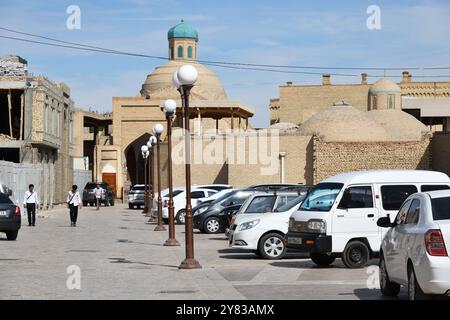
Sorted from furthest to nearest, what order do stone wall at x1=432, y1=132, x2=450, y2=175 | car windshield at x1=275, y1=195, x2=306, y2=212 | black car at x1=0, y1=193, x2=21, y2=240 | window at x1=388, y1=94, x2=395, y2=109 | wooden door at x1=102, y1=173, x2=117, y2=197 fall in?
wooden door at x1=102, y1=173, x2=117, y2=197 → window at x1=388, y1=94, x2=395, y2=109 → stone wall at x1=432, y1=132, x2=450, y2=175 → black car at x1=0, y1=193, x2=21, y2=240 → car windshield at x1=275, y1=195, x2=306, y2=212

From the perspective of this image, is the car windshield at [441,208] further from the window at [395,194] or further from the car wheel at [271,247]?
the car wheel at [271,247]

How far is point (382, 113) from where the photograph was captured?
7681cm

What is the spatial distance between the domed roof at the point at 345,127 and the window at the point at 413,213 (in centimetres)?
Result: 5099

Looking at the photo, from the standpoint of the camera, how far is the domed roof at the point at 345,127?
64.3 meters

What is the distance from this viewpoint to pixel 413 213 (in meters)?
12.0

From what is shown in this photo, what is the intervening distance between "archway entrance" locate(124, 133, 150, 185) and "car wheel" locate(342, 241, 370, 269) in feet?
233

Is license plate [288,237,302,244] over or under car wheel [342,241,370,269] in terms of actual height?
over

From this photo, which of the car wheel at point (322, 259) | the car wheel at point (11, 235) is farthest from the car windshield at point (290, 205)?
the car wheel at point (11, 235)

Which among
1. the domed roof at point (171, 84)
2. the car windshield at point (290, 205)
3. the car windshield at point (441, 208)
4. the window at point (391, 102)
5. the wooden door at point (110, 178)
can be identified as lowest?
the car windshield at point (290, 205)

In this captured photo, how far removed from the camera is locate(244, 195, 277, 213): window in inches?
866

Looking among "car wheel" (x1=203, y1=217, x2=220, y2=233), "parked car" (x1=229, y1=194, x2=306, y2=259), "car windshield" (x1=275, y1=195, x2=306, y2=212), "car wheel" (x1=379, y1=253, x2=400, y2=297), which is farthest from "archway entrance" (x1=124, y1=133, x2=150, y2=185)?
"car wheel" (x1=379, y1=253, x2=400, y2=297)

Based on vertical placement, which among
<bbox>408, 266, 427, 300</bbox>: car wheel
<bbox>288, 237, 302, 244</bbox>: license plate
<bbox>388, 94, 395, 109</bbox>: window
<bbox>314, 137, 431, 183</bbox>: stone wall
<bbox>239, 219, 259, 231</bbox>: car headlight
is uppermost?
<bbox>388, 94, 395, 109</bbox>: window

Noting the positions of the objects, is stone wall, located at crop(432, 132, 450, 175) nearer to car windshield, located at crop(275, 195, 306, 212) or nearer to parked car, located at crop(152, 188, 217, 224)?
parked car, located at crop(152, 188, 217, 224)

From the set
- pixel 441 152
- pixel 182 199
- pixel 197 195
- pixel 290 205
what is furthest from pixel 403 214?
pixel 441 152
